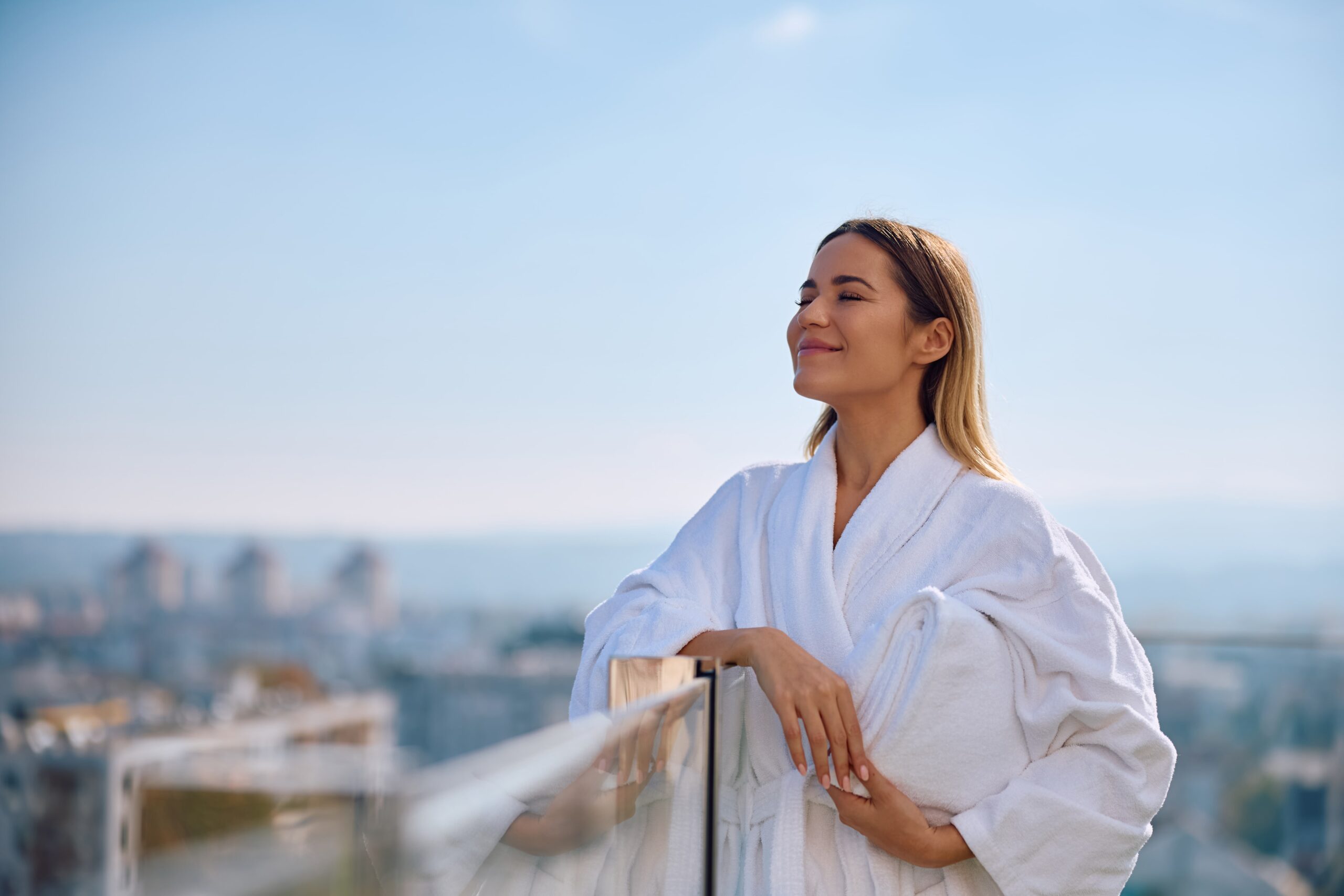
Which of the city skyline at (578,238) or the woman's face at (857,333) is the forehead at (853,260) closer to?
the woman's face at (857,333)

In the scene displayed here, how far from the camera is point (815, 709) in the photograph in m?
1.07

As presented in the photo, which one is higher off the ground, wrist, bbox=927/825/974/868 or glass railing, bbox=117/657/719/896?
glass railing, bbox=117/657/719/896

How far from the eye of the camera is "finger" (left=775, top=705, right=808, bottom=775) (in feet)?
3.51

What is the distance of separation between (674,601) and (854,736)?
25 centimetres

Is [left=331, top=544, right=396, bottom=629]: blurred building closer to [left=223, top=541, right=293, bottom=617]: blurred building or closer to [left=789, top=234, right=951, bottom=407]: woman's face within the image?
[left=223, top=541, right=293, bottom=617]: blurred building

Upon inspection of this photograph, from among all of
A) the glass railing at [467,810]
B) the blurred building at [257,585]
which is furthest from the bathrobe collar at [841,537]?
the blurred building at [257,585]

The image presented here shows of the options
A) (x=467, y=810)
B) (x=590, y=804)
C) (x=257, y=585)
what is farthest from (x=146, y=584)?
(x=467, y=810)

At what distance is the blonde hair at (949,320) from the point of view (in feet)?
4.20

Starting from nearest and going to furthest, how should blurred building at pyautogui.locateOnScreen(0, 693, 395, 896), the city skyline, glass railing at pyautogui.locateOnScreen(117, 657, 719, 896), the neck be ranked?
glass railing at pyautogui.locateOnScreen(117, 657, 719, 896) < blurred building at pyautogui.locateOnScreen(0, 693, 395, 896) < the neck < the city skyline

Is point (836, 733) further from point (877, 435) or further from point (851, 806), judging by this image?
point (877, 435)

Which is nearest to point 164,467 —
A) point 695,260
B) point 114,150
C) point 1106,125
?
point 114,150

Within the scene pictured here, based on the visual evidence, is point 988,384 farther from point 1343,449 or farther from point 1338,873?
point 1343,449

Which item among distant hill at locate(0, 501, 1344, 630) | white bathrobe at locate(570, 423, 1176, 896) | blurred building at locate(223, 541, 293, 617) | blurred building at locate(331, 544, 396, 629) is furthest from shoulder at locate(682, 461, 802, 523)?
blurred building at locate(223, 541, 293, 617)

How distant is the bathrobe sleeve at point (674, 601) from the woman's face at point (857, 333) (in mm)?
198
